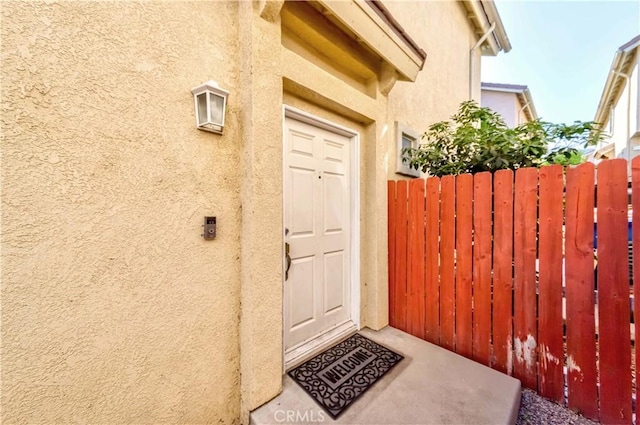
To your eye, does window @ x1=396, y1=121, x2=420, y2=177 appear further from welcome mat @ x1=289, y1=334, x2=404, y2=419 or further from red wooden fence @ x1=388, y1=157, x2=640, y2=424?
welcome mat @ x1=289, y1=334, x2=404, y2=419

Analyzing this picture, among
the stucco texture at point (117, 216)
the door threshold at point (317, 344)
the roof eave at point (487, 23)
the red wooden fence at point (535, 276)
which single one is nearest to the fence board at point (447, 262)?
the red wooden fence at point (535, 276)

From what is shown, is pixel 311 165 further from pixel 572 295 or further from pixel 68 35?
pixel 572 295

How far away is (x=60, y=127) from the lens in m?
1.57

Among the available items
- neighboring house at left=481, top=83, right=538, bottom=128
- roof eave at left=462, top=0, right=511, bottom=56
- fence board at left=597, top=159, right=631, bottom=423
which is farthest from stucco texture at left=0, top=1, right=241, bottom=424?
neighboring house at left=481, top=83, right=538, bottom=128

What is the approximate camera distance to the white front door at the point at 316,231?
9.94 ft

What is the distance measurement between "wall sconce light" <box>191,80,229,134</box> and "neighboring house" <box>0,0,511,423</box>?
79mm

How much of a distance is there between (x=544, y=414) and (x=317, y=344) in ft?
7.88

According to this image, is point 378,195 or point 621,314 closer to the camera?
point 621,314

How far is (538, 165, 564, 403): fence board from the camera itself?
2.58m

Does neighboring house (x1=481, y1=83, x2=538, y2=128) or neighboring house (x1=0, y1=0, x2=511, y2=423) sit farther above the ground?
neighboring house (x1=481, y1=83, x2=538, y2=128)

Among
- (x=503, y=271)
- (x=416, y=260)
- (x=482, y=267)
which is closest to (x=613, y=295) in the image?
(x=503, y=271)

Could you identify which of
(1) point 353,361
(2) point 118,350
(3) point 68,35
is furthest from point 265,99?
(1) point 353,361

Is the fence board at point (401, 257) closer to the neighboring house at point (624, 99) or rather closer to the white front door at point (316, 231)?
the white front door at point (316, 231)

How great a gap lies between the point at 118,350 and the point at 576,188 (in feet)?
13.9
